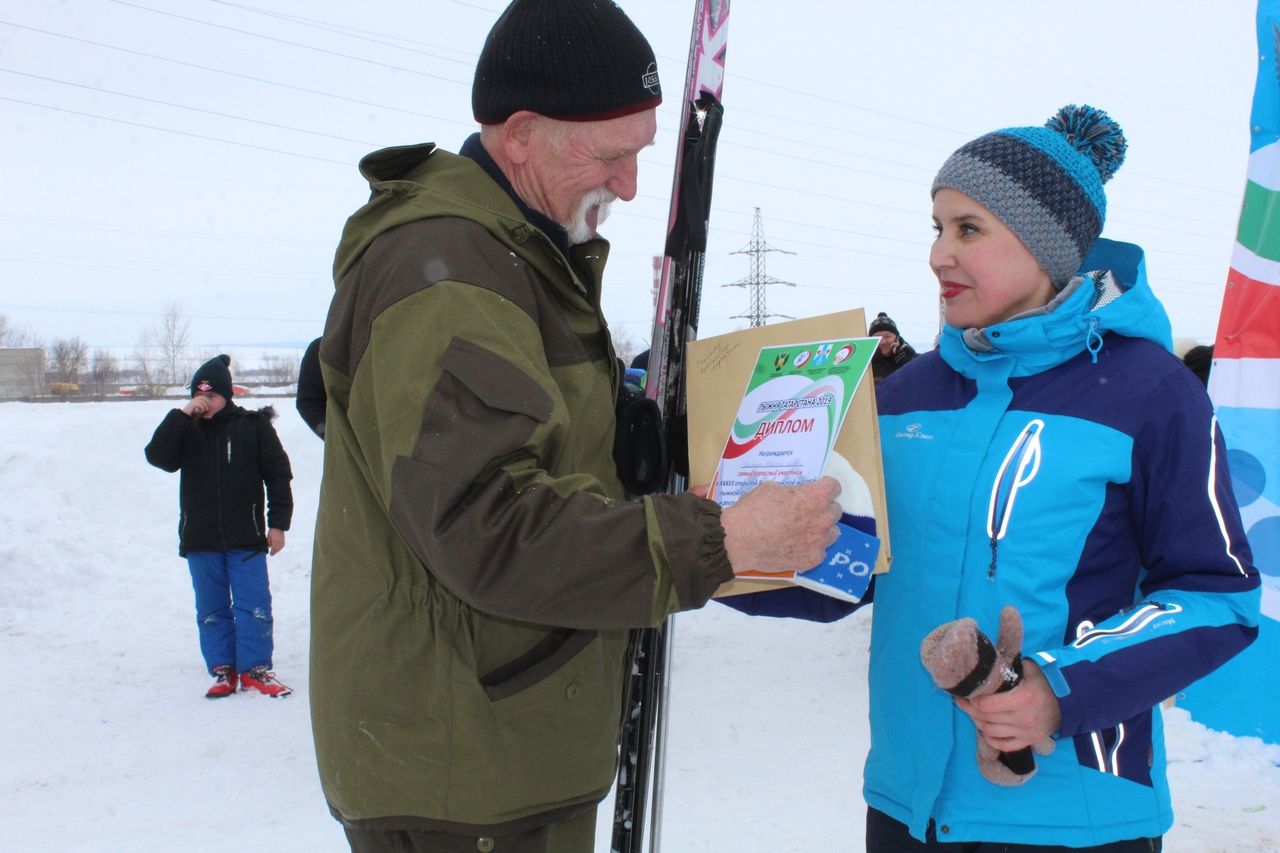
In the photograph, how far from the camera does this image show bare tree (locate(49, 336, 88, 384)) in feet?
156

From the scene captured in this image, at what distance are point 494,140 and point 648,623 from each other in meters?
0.90

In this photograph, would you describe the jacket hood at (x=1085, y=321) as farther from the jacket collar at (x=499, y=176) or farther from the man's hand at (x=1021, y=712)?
the jacket collar at (x=499, y=176)

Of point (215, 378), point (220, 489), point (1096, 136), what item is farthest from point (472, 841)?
point (215, 378)

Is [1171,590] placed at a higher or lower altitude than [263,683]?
higher

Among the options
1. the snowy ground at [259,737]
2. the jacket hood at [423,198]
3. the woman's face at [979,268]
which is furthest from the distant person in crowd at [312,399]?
the snowy ground at [259,737]

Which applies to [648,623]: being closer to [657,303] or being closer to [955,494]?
[955,494]

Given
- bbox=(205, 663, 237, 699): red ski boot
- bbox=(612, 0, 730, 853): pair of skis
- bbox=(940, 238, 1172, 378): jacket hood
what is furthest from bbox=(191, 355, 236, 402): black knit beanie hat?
bbox=(940, 238, 1172, 378): jacket hood

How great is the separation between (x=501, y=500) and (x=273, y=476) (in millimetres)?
5503

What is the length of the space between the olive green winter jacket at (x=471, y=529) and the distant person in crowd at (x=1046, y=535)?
1.60 feet

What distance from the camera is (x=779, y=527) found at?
137 centimetres

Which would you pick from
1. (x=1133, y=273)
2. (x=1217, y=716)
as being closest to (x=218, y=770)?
(x=1133, y=273)

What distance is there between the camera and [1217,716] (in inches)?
182

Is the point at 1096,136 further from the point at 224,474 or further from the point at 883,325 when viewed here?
the point at 224,474

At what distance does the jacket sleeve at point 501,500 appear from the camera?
1.27 m
